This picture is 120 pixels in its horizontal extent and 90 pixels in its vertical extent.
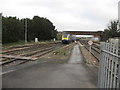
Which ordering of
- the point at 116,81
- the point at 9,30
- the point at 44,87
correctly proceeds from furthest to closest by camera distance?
the point at 9,30, the point at 44,87, the point at 116,81

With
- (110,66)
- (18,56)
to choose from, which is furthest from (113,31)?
(110,66)

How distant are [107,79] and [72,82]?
11.6ft

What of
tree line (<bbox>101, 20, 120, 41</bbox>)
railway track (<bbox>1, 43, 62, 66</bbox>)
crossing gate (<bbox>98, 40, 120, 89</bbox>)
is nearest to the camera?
crossing gate (<bbox>98, 40, 120, 89</bbox>)

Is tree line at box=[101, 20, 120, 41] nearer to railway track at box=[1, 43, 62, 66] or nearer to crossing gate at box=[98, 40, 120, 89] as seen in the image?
railway track at box=[1, 43, 62, 66]

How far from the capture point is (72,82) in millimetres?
8188

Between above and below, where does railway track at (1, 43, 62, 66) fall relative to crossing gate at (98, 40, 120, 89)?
below

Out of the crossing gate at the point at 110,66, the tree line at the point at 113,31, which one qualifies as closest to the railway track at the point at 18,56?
the crossing gate at the point at 110,66

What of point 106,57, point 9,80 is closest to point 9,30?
point 9,80

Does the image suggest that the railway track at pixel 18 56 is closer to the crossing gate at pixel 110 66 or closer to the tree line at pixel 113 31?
the crossing gate at pixel 110 66

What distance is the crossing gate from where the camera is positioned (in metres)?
4.13

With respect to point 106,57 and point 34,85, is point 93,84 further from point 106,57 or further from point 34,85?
point 106,57

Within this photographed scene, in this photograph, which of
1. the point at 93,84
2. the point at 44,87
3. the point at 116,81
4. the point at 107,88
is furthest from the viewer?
the point at 93,84

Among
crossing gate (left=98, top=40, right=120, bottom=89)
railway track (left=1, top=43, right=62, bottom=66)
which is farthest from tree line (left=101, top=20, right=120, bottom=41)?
crossing gate (left=98, top=40, right=120, bottom=89)

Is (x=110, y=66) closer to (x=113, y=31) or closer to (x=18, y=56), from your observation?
(x=18, y=56)
